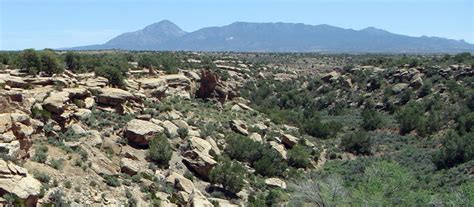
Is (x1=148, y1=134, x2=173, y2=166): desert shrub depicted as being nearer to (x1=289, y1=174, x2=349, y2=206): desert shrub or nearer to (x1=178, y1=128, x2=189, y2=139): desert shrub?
(x1=178, y1=128, x2=189, y2=139): desert shrub

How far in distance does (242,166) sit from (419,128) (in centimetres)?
2441

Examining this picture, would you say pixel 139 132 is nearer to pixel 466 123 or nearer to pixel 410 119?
pixel 466 123

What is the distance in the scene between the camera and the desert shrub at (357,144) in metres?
49.7

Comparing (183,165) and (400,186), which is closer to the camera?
(400,186)

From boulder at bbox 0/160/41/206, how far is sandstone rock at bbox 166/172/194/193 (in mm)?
8300

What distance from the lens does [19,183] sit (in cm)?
2144

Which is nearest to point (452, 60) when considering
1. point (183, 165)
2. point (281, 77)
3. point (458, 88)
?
point (458, 88)

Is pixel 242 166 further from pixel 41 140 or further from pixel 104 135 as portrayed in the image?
pixel 41 140

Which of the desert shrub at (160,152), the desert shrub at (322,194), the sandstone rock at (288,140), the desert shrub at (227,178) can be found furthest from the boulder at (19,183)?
the sandstone rock at (288,140)

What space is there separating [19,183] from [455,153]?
1289 inches

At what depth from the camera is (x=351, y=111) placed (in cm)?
6775

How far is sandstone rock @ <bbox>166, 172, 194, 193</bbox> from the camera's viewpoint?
94.0 ft

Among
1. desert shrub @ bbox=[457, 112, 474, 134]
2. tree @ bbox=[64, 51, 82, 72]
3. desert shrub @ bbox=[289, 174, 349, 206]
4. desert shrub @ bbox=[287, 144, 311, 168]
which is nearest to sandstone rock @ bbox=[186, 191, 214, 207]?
desert shrub @ bbox=[289, 174, 349, 206]

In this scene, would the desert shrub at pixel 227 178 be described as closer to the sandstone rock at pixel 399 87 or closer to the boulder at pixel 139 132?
the boulder at pixel 139 132
